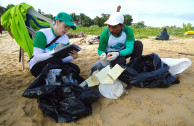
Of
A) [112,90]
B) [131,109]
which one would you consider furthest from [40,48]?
[131,109]

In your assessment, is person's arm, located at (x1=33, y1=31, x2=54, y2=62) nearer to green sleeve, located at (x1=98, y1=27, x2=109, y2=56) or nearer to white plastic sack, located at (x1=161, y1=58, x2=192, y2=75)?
green sleeve, located at (x1=98, y1=27, x2=109, y2=56)

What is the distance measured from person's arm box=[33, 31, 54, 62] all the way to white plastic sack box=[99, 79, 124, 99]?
0.82m

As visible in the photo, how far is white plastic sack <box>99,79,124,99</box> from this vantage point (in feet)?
5.25

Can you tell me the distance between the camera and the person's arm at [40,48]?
1.66m

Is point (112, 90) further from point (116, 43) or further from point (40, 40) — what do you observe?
point (40, 40)

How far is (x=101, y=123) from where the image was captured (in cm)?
123

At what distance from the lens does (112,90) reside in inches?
64.8

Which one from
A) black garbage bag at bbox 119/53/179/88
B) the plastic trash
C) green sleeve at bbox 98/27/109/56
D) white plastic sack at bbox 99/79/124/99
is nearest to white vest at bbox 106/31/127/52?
green sleeve at bbox 98/27/109/56

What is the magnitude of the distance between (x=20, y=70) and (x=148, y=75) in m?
2.59

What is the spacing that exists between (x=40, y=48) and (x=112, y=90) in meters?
1.12

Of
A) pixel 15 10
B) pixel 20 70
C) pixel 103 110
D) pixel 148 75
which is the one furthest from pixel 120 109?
pixel 20 70

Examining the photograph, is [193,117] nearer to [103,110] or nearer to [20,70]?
[103,110]

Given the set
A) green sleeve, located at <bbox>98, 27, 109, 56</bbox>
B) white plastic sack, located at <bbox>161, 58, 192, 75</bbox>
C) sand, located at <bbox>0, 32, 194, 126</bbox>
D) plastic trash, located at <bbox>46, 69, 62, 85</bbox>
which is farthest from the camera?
green sleeve, located at <bbox>98, 27, 109, 56</bbox>

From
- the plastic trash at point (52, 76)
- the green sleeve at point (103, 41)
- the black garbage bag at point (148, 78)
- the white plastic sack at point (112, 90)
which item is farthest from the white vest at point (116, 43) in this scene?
the plastic trash at point (52, 76)
